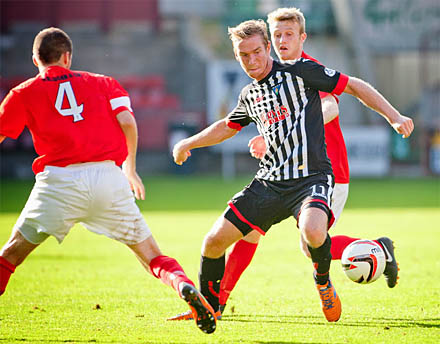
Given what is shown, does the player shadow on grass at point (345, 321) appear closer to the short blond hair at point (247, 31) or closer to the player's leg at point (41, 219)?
the player's leg at point (41, 219)

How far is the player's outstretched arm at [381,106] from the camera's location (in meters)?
4.59

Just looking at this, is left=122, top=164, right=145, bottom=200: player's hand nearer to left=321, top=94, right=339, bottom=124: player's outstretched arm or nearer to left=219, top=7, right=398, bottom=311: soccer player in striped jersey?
left=219, top=7, right=398, bottom=311: soccer player in striped jersey

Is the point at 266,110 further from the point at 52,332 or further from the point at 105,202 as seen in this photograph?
the point at 52,332

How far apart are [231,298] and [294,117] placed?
1884 millimetres

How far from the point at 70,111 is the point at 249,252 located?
1.79 m

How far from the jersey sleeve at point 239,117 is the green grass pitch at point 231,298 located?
4.47 feet

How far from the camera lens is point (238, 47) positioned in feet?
16.2

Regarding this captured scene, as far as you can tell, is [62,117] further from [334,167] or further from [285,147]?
[334,167]

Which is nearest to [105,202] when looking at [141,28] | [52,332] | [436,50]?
[52,332]

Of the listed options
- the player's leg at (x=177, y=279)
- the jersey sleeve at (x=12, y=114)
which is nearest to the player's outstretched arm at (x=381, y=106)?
the player's leg at (x=177, y=279)

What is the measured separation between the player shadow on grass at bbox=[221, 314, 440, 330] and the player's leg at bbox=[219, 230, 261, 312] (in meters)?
0.20

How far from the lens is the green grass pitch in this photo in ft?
15.5

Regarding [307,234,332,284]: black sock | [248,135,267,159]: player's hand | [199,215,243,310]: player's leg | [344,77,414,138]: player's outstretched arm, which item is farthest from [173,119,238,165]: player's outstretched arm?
[307,234,332,284]: black sock

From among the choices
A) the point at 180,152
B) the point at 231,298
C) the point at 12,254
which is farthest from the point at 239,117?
the point at 12,254
